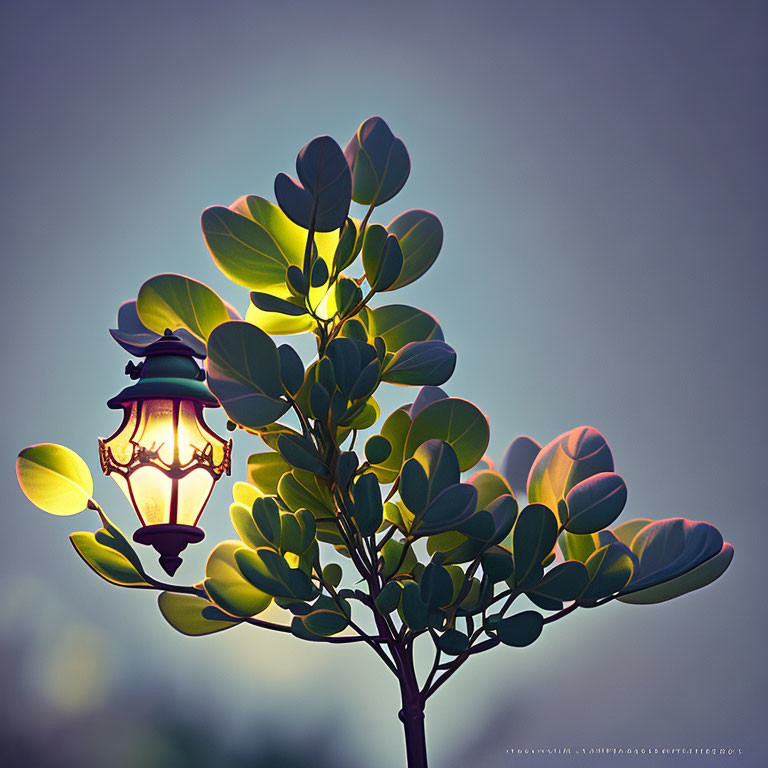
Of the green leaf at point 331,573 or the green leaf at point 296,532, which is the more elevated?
the green leaf at point 296,532

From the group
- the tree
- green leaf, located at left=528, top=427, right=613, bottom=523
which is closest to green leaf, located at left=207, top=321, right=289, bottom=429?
the tree

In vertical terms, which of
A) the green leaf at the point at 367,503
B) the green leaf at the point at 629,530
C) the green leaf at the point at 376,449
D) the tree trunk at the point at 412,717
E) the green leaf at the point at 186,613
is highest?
the green leaf at the point at 376,449

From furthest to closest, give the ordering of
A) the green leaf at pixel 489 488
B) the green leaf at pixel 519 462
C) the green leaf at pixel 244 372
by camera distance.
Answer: the green leaf at pixel 519 462
the green leaf at pixel 489 488
the green leaf at pixel 244 372

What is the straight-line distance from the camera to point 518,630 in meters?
0.61

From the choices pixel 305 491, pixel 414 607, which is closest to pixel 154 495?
pixel 305 491

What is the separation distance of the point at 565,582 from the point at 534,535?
0.14 feet

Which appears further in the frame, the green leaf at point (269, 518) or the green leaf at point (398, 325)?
the green leaf at point (398, 325)

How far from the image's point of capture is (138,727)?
1207 mm

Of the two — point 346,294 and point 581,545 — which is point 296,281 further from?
point 581,545

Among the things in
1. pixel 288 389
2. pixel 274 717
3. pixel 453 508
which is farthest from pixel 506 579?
pixel 274 717

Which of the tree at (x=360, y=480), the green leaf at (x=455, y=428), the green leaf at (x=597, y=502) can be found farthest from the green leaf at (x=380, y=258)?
the green leaf at (x=597, y=502)

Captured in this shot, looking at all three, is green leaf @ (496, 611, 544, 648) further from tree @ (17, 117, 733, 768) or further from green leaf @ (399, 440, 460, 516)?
green leaf @ (399, 440, 460, 516)

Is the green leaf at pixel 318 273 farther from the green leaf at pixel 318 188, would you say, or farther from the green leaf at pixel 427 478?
the green leaf at pixel 427 478

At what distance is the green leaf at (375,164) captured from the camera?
2.14 feet
